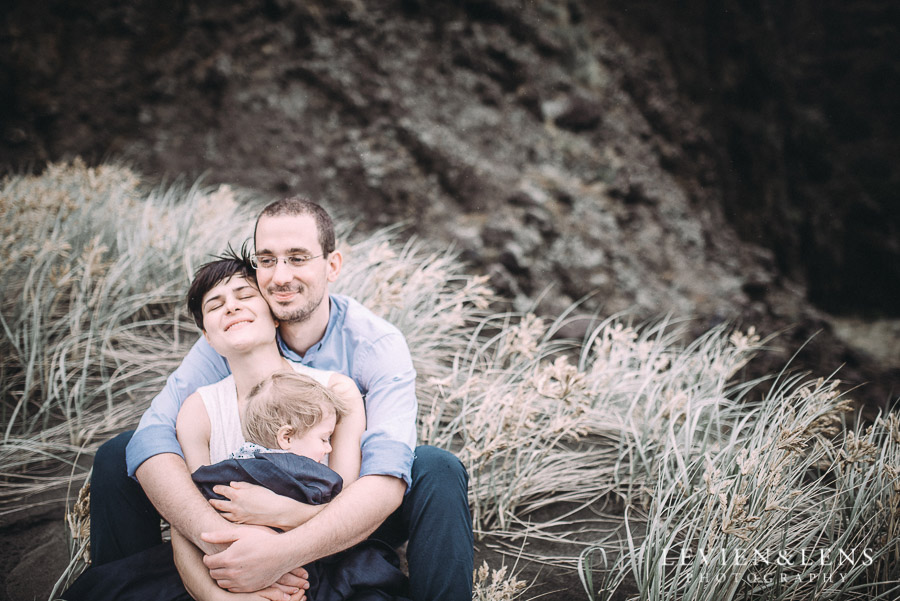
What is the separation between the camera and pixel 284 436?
1.76 m

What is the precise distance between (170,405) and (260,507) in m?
0.54

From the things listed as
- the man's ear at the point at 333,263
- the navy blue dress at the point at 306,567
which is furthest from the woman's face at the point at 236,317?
the navy blue dress at the point at 306,567

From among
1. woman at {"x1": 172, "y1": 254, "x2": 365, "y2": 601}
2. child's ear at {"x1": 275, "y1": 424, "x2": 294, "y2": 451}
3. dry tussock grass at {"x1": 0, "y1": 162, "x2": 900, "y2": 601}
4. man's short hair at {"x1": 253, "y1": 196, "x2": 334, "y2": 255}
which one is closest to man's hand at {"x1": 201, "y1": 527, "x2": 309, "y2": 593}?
woman at {"x1": 172, "y1": 254, "x2": 365, "y2": 601}

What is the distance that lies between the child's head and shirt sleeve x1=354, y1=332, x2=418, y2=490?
144 millimetres

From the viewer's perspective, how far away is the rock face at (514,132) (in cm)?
448

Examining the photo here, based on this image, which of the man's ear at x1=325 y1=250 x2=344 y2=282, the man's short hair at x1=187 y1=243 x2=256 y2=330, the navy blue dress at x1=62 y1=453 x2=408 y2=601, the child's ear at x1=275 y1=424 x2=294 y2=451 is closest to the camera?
the navy blue dress at x1=62 y1=453 x2=408 y2=601

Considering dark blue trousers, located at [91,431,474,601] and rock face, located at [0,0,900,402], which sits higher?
rock face, located at [0,0,900,402]

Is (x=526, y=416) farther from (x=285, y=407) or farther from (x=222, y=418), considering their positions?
(x=222, y=418)

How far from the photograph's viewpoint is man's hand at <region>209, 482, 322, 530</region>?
Answer: 1.63 m

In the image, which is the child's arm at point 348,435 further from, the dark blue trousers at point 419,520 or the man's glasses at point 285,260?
the man's glasses at point 285,260

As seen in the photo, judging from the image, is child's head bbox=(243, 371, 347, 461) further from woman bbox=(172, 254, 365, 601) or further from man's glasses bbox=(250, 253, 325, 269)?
man's glasses bbox=(250, 253, 325, 269)

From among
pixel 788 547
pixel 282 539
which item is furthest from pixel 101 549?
pixel 788 547

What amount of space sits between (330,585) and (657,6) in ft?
16.2

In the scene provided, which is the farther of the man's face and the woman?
the man's face
